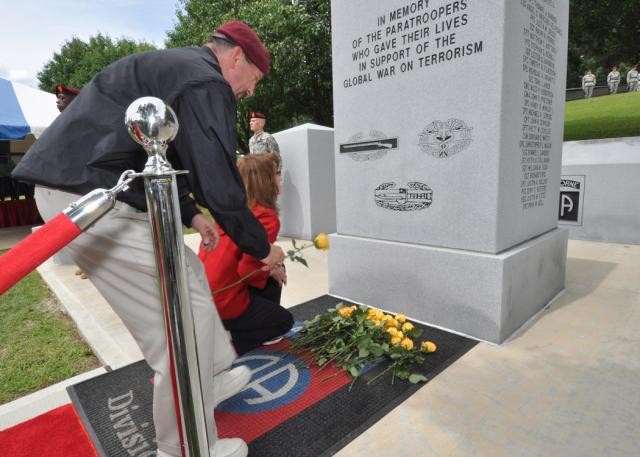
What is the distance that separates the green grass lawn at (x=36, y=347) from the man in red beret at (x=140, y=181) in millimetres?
1650

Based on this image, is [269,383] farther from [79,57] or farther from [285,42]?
[79,57]

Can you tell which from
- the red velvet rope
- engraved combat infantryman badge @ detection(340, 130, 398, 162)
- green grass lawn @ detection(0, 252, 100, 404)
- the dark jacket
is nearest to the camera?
the red velvet rope

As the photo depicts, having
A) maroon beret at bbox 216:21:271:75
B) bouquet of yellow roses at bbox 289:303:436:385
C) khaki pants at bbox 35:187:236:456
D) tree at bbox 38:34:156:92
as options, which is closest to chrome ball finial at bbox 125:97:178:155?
khaki pants at bbox 35:187:236:456

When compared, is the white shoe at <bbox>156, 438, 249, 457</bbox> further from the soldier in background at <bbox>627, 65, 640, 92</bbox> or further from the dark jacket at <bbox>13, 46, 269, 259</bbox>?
the soldier in background at <bbox>627, 65, 640, 92</bbox>

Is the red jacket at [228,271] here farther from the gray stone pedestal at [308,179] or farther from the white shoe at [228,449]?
the gray stone pedestal at [308,179]

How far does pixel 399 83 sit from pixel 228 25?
174cm

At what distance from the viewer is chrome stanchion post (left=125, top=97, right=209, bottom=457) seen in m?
1.10

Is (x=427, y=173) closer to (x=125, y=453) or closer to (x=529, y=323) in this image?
(x=529, y=323)

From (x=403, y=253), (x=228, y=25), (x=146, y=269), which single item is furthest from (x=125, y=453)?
(x=403, y=253)

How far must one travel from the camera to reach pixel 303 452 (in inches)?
72.3

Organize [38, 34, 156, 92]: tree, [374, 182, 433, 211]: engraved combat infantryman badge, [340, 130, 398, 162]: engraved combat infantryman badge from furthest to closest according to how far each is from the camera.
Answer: [38, 34, 156, 92]: tree → [340, 130, 398, 162]: engraved combat infantryman badge → [374, 182, 433, 211]: engraved combat infantryman badge

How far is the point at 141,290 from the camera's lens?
1.55 m

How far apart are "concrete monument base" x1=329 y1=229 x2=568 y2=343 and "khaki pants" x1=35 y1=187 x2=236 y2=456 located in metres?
1.99

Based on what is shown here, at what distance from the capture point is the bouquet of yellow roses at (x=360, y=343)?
2539 millimetres
